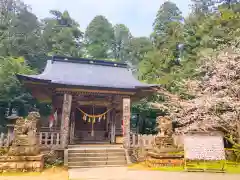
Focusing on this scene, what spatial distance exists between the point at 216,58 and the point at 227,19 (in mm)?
7563

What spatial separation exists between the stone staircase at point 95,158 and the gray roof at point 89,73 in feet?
12.6

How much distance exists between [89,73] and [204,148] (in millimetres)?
9713

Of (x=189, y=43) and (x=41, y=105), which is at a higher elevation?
(x=189, y=43)

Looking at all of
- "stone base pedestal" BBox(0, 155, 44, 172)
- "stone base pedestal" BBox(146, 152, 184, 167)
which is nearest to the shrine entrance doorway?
"stone base pedestal" BBox(146, 152, 184, 167)

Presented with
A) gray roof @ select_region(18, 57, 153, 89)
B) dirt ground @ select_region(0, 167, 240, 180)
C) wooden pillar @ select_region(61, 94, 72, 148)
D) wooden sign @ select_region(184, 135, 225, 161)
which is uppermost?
gray roof @ select_region(18, 57, 153, 89)

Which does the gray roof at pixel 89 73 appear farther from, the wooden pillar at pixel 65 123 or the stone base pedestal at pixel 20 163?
the stone base pedestal at pixel 20 163

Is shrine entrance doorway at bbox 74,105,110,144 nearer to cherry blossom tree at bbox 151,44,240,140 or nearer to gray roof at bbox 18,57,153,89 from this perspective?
gray roof at bbox 18,57,153,89

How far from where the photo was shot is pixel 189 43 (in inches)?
829

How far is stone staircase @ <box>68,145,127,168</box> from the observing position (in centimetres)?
1029

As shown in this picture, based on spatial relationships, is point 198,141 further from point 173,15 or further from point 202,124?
point 173,15

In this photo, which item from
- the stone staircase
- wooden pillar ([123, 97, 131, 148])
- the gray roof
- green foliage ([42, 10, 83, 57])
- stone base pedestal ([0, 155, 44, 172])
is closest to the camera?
stone base pedestal ([0, 155, 44, 172])

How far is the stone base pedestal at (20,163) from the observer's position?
8.57 meters

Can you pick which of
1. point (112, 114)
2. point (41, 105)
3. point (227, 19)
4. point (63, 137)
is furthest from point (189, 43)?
point (41, 105)

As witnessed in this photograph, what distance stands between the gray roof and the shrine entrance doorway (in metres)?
2.41
